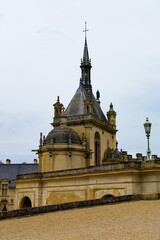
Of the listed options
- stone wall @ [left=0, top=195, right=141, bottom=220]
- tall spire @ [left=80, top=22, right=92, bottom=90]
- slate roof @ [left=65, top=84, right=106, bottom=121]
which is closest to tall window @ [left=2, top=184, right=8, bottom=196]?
slate roof @ [left=65, top=84, right=106, bottom=121]

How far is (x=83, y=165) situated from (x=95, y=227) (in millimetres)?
29695

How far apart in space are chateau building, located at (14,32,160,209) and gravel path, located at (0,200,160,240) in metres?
5.57

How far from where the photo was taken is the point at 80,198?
28000mm

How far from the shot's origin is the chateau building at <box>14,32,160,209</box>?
927 inches

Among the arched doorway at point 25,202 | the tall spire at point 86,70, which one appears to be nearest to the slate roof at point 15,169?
the tall spire at point 86,70

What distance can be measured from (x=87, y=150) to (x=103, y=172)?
17.8 metres

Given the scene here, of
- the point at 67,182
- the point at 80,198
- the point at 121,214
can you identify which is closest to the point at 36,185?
the point at 67,182

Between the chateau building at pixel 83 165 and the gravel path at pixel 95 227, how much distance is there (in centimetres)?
557

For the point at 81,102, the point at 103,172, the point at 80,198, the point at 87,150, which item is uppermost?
the point at 81,102

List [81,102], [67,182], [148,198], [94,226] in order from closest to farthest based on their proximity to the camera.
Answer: [94,226] < [148,198] < [67,182] < [81,102]

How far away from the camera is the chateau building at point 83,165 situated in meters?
23.5

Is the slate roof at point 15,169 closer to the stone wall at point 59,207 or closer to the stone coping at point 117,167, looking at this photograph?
the stone coping at point 117,167

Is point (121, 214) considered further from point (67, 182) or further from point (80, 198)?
point (67, 182)

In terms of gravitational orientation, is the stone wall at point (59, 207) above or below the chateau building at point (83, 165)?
below
